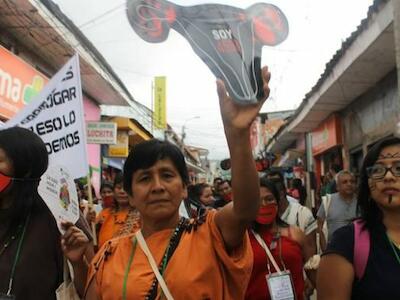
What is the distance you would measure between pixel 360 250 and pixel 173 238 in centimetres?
81

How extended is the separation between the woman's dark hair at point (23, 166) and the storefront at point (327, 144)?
1149 cm

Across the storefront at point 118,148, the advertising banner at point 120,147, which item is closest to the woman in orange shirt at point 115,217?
the storefront at point 118,148

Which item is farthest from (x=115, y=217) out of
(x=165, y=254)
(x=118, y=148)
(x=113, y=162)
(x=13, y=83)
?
(x=113, y=162)

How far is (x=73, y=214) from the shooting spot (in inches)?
92.7

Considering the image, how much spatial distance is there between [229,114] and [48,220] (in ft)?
3.82

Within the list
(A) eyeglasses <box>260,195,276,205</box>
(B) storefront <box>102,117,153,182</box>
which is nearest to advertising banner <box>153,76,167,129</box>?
(B) storefront <box>102,117,153,182</box>

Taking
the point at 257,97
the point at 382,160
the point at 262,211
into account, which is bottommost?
the point at 262,211

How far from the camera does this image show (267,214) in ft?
11.9

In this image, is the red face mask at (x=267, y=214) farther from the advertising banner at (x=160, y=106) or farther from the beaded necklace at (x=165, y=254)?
the advertising banner at (x=160, y=106)

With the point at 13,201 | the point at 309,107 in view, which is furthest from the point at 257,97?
the point at 309,107

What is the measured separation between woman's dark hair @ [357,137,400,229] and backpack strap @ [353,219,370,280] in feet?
0.30

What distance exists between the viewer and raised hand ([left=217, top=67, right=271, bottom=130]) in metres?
1.68

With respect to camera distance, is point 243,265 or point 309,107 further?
point 309,107

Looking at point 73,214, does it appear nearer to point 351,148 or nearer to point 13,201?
point 13,201
